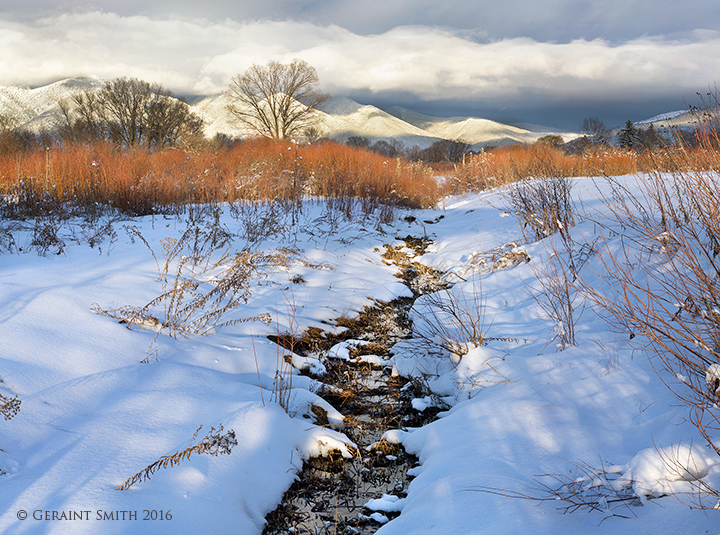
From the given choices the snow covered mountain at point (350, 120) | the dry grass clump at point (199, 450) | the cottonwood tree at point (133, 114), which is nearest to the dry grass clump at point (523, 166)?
the dry grass clump at point (199, 450)

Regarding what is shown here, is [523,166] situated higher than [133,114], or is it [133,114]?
[133,114]

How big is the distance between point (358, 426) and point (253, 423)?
0.78 meters

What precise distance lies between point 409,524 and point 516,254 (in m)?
4.10

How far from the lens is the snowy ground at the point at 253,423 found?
4.93 feet

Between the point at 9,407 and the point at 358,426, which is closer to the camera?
the point at 9,407

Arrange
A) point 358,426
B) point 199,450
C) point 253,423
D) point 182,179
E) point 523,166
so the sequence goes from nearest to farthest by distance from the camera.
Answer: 1. point 199,450
2. point 253,423
3. point 358,426
4. point 182,179
5. point 523,166

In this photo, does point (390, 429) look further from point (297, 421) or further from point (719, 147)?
point (719, 147)

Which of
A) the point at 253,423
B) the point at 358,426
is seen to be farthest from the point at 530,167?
the point at 253,423

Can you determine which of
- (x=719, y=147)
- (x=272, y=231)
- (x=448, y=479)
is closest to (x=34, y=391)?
(x=448, y=479)

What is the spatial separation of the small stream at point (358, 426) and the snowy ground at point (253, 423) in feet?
0.33

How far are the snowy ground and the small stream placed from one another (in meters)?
0.10

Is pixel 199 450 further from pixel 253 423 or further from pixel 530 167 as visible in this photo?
pixel 530 167

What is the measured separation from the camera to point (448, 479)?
187 centimetres

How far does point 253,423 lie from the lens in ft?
7.34
